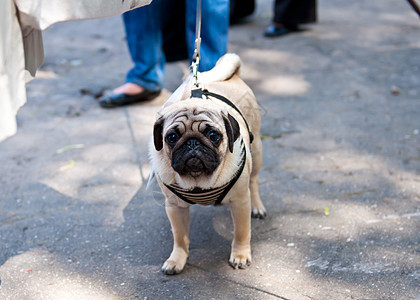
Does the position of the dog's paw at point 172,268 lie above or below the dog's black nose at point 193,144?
below

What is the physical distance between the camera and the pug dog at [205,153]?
7.25ft

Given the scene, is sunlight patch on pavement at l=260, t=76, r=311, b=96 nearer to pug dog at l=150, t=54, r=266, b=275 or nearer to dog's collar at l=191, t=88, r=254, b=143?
pug dog at l=150, t=54, r=266, b=275

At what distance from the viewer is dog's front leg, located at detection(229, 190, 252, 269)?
2543 millimetres

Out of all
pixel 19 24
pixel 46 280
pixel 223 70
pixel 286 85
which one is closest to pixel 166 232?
pixel 46 280

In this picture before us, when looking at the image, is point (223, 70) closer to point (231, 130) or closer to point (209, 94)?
point (209, 94)

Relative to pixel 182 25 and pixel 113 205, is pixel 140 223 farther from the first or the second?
pixel 182 25

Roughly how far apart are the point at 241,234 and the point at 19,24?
59.3 inches

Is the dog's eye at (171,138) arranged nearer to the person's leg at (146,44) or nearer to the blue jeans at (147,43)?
the blue jeans at (147,43)

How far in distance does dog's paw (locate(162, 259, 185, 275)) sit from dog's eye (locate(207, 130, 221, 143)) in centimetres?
80

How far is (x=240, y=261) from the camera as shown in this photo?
8.74ft

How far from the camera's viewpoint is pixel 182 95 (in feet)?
8.46

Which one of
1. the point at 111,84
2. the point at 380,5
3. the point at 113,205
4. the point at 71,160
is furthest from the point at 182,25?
the point at 380,5

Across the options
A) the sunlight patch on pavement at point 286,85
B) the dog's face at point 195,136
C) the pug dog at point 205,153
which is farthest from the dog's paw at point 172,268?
the sunlight patch on pavement at point 286,85

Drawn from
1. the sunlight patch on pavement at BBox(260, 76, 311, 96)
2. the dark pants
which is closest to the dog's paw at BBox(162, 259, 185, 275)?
the sunlight patch on pavement at BBox(260, 76, 311, 96)
